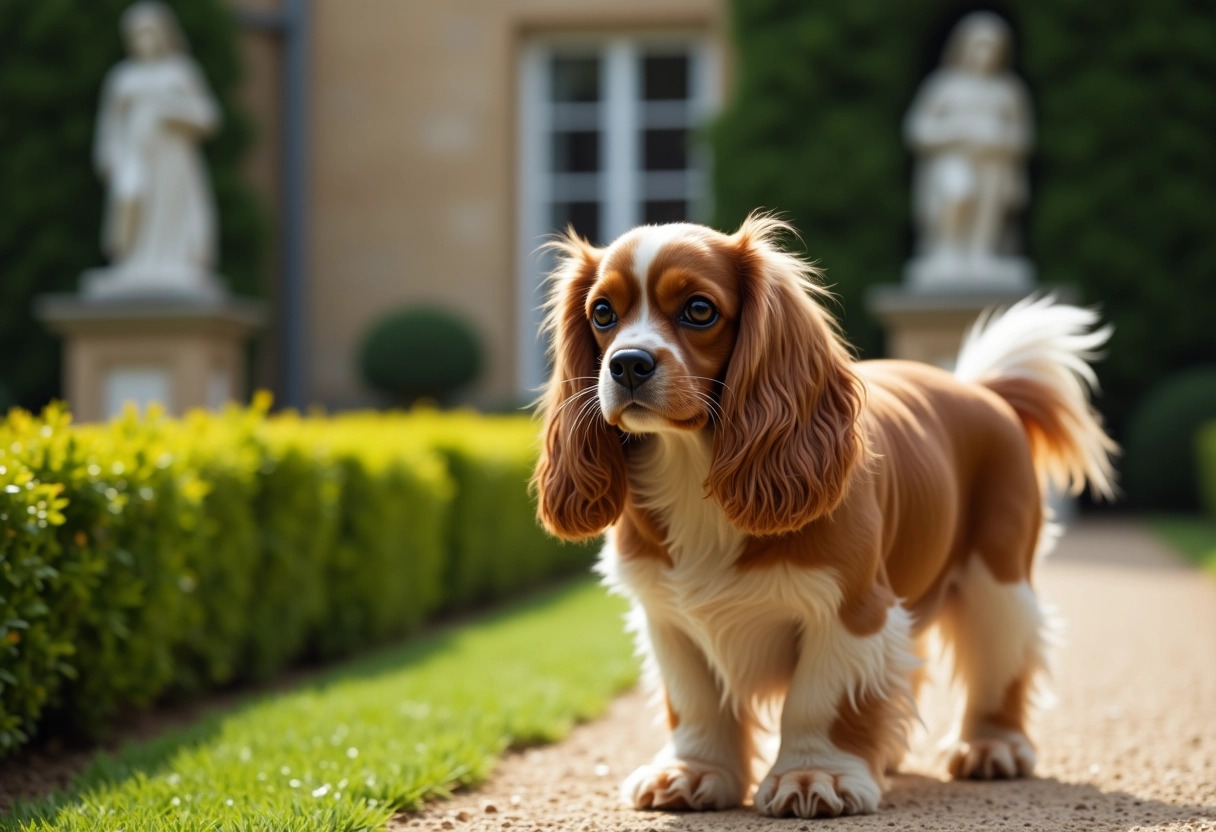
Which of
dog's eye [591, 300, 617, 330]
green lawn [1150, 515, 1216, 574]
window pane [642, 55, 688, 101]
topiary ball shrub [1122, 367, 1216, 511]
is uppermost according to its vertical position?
window pane [642, 55, 688, 101]

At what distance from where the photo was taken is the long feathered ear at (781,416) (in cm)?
314

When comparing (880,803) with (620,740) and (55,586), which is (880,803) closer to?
(620,740)

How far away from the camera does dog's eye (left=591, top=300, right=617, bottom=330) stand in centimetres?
332

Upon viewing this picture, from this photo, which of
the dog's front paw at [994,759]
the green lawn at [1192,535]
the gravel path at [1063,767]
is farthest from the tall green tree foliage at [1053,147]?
the dog's front paw at [994,759]

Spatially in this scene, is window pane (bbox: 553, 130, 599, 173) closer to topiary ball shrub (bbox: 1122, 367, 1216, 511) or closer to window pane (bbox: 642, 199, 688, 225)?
window pane (bbox: 642, 199, 688, 225)

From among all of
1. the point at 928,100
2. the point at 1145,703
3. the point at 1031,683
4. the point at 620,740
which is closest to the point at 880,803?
the point at 1031,683

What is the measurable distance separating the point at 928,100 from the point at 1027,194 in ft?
5.88

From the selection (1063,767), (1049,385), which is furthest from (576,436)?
(1063,767)

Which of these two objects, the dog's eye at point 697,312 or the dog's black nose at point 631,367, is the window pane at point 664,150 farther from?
the dog's black nose at point 631,367

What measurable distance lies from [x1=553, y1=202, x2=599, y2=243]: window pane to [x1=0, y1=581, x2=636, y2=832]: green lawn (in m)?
9.86

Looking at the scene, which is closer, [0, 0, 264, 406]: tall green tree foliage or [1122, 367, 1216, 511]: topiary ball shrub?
[1122, 367, 1216, 511]: topiary ball shrub

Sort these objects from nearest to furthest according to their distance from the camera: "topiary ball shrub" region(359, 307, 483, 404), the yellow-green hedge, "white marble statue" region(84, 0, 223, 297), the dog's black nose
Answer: the dog's black nose < the yellow-green hedge < "white marble statue" region(84, 0, 223, 297) < "topiary ball shrub" region(359, 307, 483, 404)

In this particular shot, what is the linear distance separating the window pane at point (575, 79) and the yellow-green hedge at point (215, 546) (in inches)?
318

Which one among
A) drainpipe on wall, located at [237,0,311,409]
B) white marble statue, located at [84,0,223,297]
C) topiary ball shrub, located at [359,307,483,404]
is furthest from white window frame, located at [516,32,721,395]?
white marble statue, located at [84,0,223,297]
